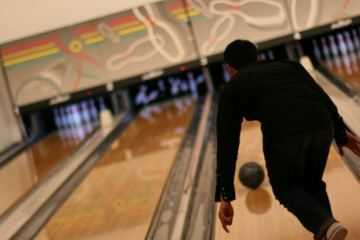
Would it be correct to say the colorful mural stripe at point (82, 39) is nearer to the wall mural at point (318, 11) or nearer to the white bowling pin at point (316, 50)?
the wall mural at point (318, 11)

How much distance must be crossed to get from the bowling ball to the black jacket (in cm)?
A: 136

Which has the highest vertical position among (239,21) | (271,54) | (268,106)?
(239,21)

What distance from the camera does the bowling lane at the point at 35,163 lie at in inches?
216

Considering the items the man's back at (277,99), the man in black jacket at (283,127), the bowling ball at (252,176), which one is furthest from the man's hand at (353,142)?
the bowling ball at (252,176)

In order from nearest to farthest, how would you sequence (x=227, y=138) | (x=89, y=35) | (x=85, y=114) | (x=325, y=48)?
(x=227, y=138) → (x=89, y=35) → (x=325, y=48) → (x=85, y=114)

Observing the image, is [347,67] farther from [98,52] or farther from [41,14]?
[41,14]

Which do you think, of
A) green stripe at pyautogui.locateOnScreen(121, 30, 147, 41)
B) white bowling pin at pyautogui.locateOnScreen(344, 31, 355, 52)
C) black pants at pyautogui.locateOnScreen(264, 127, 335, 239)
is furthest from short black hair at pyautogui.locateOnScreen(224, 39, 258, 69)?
white bowling pin at pyautogui.locateOnScreen(344, 31, 355, 52)

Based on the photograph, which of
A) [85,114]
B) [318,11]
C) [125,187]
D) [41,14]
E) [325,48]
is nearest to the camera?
[125,187]

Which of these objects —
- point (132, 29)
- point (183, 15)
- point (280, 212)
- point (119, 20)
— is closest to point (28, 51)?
point (119, 20)

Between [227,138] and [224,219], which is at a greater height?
[227,138]

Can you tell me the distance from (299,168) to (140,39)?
176 inches

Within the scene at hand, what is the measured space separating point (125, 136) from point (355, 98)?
8.43ft

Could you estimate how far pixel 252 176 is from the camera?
13.8 ft

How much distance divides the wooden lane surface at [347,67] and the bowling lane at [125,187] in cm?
168
